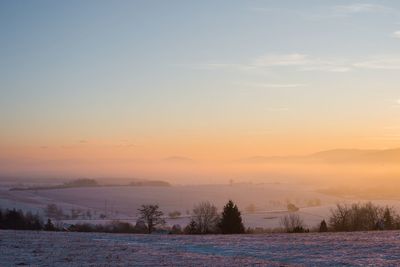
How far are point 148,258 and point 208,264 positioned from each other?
467 cm

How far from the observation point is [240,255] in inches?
1276

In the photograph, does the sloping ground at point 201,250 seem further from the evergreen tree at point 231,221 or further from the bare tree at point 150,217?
the bare tree at point 150,217

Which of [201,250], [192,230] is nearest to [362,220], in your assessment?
[192,230]

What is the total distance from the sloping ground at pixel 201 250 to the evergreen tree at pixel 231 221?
13029 millimetres

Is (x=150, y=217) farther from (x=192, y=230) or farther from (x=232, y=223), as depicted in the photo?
(x=232, y=223)

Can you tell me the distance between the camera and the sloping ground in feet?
93.1

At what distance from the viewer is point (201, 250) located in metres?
35.7

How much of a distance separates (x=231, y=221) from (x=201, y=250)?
21.7 metres

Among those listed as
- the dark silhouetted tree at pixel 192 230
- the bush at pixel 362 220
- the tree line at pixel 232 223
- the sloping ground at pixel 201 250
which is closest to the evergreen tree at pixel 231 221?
the tree line at pixel 232 223

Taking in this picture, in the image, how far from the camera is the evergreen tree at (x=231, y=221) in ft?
186

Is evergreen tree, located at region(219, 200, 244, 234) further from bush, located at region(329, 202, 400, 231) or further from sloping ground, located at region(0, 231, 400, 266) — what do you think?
sloping ground, located at region(0, 231, 400, 266)

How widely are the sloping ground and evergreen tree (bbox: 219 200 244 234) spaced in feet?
42.7

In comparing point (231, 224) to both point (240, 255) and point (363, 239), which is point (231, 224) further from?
point (240, 255)

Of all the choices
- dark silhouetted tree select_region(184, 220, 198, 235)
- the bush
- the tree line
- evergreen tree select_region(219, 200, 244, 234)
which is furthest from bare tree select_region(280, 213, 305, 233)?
dark silhouetted tree select_region(184, 220, 198, 235)
